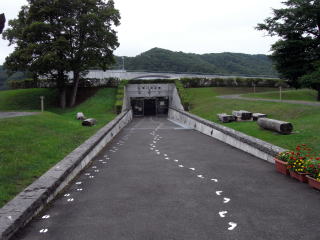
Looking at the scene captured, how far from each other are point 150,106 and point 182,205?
50850mm

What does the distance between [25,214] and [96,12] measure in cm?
3572

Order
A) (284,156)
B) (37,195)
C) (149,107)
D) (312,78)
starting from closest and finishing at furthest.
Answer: (37,195) → (284,156) → (312,78) → (149,107)

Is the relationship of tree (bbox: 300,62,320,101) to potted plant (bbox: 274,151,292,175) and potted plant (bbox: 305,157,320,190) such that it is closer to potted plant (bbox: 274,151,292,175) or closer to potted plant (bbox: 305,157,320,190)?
potted plant (bbox: 274,151,292,175)

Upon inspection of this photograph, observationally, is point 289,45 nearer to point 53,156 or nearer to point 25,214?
point 53,156

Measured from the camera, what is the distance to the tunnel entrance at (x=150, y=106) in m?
56.8

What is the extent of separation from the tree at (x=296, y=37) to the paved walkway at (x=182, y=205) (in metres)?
25.1

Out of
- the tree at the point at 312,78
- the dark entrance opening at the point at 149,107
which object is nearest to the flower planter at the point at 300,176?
the tree at the point at 312,78

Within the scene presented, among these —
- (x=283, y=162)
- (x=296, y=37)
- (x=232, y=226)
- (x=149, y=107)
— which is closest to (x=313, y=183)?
(x=283, y=162)

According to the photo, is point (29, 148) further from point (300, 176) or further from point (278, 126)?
point (278, 126)

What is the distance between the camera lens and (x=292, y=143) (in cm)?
1359

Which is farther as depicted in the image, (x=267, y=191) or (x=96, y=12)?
(x=96, y=12)

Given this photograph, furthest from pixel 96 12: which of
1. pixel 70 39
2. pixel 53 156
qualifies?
pixel 53 156

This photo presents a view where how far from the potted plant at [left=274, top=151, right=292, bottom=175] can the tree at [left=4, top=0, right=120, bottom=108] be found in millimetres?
28420

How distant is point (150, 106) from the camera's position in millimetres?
58125
